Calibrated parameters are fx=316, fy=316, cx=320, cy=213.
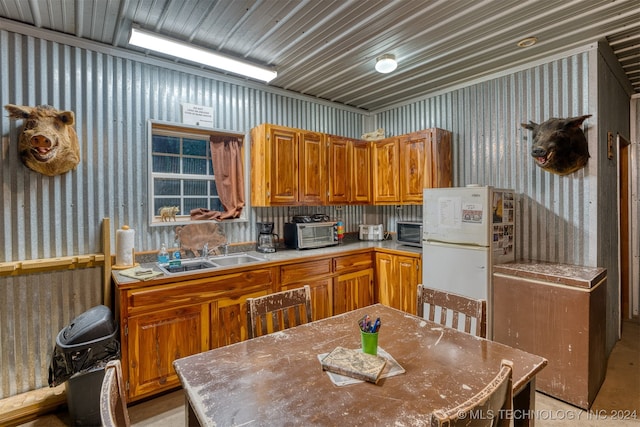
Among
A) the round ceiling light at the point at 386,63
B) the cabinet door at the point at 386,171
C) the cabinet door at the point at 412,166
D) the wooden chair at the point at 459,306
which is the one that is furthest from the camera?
the cabinet door at the point at 386,171

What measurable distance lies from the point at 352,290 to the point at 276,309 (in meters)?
1.96

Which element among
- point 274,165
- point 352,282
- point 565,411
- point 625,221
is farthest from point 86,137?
point 625,221

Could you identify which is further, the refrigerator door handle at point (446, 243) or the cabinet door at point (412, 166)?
the cabinet door at point (412, 166)

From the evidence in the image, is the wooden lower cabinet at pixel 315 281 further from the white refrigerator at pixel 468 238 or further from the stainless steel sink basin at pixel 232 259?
the white refrigerator at pixel 468 238

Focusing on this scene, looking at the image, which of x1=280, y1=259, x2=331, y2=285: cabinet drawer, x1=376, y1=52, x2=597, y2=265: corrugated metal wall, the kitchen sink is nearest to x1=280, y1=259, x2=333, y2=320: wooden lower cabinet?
x1=280, y1=259, x2=331, y2=285: cabinet drawer

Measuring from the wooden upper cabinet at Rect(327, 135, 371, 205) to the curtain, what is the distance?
1.07 m

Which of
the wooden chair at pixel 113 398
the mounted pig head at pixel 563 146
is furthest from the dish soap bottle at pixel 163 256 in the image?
the mounted pig head at pixel 563 146

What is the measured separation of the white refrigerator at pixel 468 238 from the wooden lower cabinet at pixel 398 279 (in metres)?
0.21

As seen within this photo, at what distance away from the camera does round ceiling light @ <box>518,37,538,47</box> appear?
2.72 metres

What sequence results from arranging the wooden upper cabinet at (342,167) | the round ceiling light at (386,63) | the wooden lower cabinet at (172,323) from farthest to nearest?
1. the wooden upper cabinet at (342,167)
2. the round ceiling light at (386,63)
3. the wooden lower cabinet at (172,323)

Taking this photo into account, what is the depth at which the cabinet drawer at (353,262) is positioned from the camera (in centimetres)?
356

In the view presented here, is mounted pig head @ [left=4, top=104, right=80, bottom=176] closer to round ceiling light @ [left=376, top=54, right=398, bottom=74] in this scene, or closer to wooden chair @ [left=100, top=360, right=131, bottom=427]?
wooden chair @ [left=100, top=360, right=131, bottom=427]

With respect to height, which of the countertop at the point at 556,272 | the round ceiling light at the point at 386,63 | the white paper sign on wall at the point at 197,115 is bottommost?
the countertop at the point at 556,272

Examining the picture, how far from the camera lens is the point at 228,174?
3498mm
